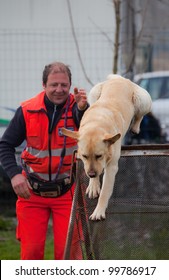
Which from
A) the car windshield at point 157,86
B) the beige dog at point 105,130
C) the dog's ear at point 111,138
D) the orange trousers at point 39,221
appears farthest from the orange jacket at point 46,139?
the car windshield at point 157,86

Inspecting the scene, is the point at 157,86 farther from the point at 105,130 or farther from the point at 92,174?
the point at 92,174

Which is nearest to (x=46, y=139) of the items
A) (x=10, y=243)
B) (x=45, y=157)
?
(x=45, y=157)

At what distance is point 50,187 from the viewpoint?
265 inches

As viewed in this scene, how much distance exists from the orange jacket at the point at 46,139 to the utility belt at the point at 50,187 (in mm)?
89

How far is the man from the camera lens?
675cm

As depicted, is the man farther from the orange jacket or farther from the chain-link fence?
the chain-link fence

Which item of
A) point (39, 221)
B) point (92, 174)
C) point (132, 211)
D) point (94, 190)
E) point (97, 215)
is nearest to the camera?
point (92, 174)

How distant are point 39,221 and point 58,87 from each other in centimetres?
116

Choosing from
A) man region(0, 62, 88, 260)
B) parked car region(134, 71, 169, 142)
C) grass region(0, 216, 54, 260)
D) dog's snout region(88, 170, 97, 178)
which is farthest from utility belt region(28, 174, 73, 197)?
parked car region(134, 71, 169, 142)

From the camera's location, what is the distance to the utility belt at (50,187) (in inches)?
266

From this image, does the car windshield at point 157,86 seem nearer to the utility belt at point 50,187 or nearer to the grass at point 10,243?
the grass at point 10,243

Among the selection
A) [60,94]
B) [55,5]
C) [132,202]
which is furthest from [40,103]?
[55,5]

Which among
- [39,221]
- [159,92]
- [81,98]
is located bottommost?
[159,92]

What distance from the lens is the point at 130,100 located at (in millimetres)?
6875
